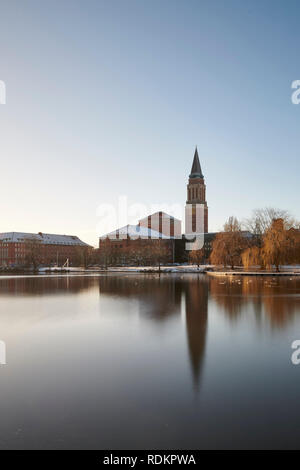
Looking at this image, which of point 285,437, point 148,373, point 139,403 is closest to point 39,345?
point 148,373

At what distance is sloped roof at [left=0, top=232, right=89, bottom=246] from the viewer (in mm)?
134000

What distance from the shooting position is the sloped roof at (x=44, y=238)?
134 metres

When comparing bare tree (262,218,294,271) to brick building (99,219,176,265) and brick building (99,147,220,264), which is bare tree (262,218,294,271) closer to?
brick building (99,219,176,265)

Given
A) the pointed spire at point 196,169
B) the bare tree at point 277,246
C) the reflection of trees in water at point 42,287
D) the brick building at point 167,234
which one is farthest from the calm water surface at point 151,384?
the pointed spire at point 196,169

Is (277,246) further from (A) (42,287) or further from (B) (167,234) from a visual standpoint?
(B) (167,234)

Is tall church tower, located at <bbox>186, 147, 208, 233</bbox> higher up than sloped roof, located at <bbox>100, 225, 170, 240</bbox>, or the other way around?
tall church tower, located at <bbox>186, 147, 208, 233</bbox>

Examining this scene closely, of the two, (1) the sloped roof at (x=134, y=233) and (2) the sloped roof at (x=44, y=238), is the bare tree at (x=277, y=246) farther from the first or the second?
(2) the sloped roof at (x=44, y=238)

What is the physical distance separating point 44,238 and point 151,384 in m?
143

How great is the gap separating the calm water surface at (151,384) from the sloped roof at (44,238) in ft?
399

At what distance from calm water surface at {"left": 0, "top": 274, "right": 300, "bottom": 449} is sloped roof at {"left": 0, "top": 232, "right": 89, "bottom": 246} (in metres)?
122

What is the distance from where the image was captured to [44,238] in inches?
5615

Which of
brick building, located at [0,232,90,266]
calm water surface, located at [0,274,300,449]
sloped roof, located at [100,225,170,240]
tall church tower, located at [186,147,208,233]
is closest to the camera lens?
calm water surface, located at [0,274,300,449]

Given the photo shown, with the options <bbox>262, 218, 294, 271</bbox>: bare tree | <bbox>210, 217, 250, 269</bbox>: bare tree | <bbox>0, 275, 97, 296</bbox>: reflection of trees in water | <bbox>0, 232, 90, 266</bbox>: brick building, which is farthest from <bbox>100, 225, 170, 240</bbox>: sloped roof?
<bbox>0, 275, 97, 296</bbox>: reflection of trees in water

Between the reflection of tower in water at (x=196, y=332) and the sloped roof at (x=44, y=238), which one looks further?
the sloped roof at (x=44, y=238)
